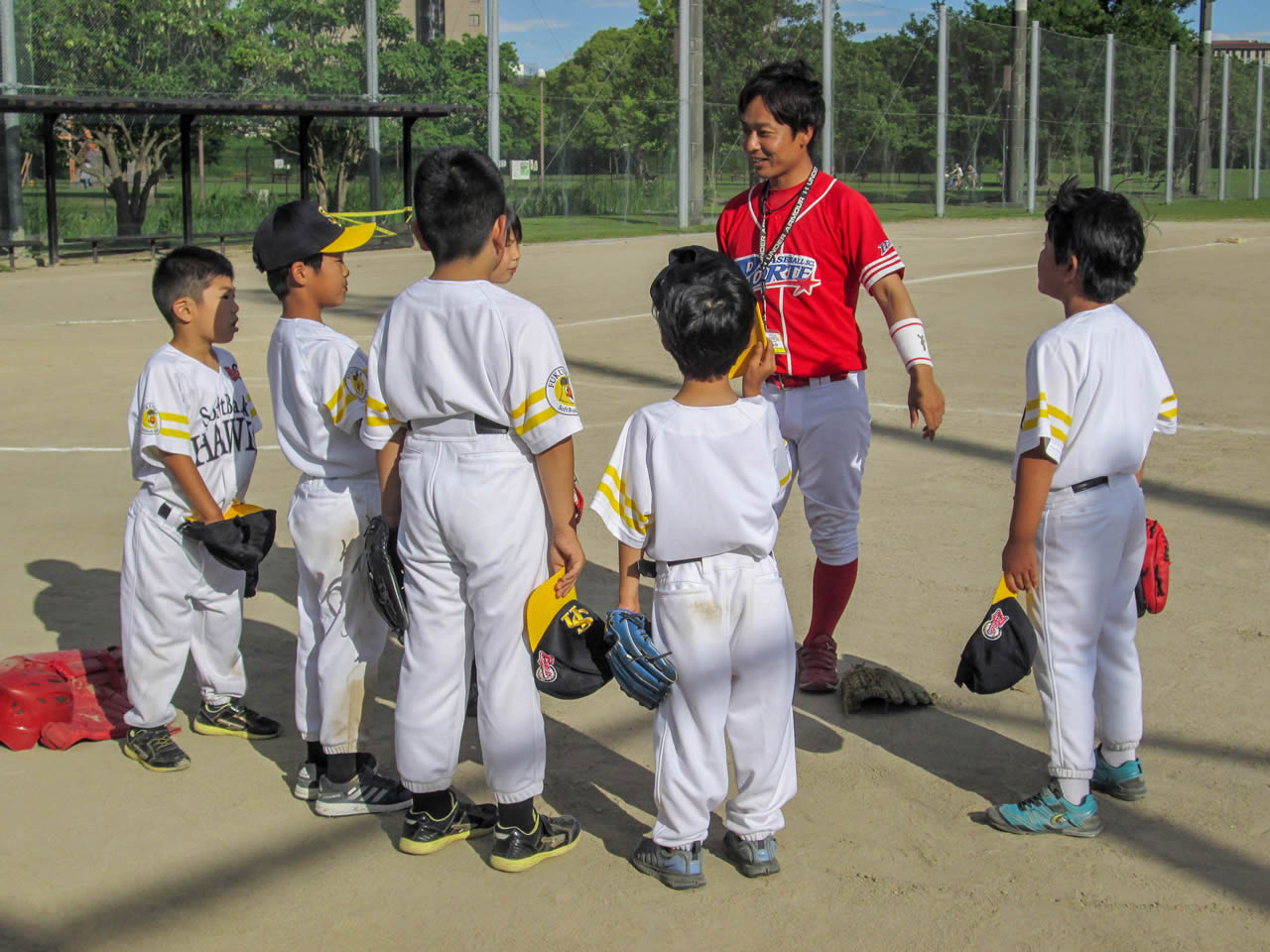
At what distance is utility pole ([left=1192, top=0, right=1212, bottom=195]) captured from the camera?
48.8 metres

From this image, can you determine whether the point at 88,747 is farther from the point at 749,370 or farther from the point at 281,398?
the point at 749,370

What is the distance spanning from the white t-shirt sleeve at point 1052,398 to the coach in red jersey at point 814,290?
1107 mm

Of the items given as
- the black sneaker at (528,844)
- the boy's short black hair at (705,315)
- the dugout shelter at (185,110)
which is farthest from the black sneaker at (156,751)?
the dugout shelter at (185,110)

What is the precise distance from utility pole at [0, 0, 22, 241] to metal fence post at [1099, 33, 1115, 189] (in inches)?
1319

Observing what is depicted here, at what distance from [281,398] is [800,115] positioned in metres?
2.05

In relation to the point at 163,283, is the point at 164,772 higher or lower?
lower

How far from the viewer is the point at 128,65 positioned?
2625 centimetres

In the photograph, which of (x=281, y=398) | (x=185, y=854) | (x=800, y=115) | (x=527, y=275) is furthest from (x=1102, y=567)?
(x=527, y=275)

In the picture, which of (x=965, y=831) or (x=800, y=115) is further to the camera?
(x=800, y=115)

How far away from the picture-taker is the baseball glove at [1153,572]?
3695 millimetres

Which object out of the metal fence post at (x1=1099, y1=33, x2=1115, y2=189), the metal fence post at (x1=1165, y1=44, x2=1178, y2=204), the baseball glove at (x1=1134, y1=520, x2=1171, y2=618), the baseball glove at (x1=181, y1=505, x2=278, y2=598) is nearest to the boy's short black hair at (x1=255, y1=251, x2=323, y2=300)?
the baseball glove at (x1=181, y1=505, x2=278, y2=598)

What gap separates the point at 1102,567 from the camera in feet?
11.5

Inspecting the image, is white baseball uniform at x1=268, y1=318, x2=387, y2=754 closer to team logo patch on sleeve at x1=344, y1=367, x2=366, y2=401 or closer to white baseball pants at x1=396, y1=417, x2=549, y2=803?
team logo patch on sleeve at x1=344, y1=367, x2=366, y2=401

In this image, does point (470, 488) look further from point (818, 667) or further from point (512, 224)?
point (818, 667)
